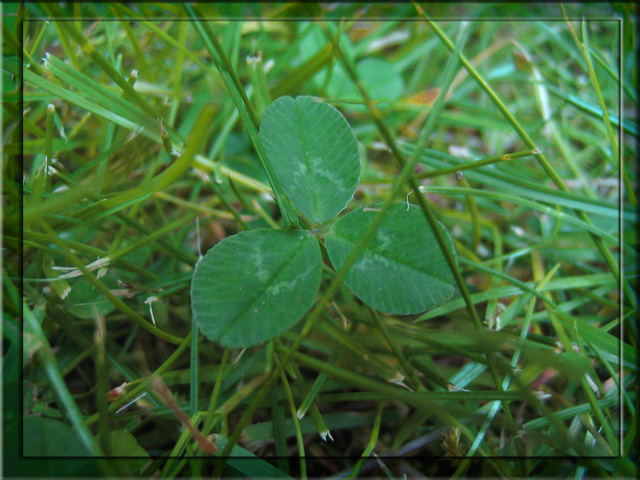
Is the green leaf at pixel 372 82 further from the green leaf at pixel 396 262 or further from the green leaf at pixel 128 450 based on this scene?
the green leaf at pixel 128 450

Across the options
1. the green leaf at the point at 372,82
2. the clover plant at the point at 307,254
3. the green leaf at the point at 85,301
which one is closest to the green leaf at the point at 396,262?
the clover plant at the point at 307,254

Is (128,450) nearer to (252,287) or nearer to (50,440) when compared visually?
(50,440)

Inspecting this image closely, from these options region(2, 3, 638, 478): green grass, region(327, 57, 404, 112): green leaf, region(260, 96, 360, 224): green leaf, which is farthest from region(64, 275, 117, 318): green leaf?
region(327, 57, 404, 112): green leaf

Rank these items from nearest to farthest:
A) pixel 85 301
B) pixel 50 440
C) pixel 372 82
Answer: pixel 50 440 < pixel 85 301 < pixel 372 82

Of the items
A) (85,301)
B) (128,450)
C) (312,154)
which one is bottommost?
(128,450)

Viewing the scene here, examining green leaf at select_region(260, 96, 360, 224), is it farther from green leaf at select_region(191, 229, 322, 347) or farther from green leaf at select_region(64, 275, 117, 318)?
green leaf at select_region(64, 275, 117, 318)

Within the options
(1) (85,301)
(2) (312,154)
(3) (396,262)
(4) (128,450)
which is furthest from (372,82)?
(4) (128,450)
